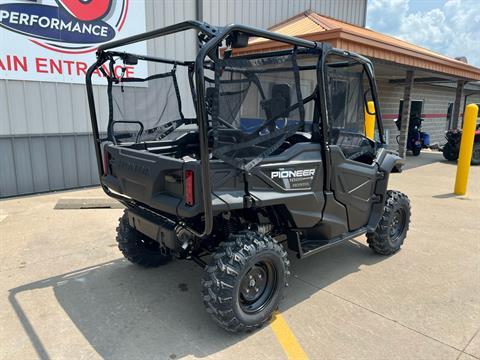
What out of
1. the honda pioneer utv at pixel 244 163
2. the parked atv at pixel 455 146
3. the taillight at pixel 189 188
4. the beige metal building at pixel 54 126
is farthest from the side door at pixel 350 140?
the parked atv at pixel 455 146

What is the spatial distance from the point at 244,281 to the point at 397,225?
8.23ft

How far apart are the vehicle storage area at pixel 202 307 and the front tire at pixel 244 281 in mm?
166

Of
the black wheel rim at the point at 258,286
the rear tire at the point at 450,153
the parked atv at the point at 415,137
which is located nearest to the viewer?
the black wheel rim at the point at 258,286

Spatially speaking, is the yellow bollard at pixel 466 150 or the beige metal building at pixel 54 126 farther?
the yellow bollard at pixel 466 150

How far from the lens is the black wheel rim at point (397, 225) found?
14.7ft

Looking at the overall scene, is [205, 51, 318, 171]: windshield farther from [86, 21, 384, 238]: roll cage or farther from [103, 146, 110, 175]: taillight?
[103, 146, 110, 175]: taillight

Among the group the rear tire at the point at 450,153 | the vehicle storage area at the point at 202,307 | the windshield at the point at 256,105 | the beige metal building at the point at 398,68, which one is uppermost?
the beige metal building at the point at 398,68

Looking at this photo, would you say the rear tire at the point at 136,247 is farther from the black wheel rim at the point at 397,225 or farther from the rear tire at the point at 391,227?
the black wheel rim at the point at 397,225

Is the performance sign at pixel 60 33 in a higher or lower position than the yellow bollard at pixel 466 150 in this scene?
higher

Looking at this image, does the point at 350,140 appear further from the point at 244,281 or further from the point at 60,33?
the point at 60,33

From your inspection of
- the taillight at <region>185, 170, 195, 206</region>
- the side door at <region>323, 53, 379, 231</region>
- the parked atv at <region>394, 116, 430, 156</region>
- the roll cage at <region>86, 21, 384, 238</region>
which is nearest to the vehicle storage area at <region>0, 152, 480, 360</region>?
the side door at <region>323, 53, 379, 231</region>

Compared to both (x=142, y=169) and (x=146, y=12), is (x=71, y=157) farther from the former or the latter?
(x=142, y=169)

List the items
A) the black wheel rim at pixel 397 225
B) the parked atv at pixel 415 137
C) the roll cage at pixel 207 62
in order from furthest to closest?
the parked atv at pixel 415 137, the black wheel rim at pixel 397 225, the roll cage at pixel 207 62

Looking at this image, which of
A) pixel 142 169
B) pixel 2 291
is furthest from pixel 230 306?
pixel 2 291
